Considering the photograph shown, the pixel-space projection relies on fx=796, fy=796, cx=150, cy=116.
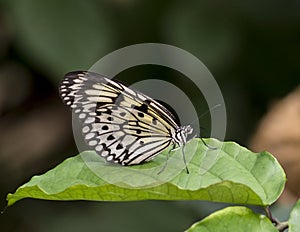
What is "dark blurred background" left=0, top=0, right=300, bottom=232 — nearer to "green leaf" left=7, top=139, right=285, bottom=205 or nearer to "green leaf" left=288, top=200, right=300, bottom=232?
"green leaf" left=7, top=139, right=285, bottom=205

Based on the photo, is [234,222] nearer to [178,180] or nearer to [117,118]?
[178,180]

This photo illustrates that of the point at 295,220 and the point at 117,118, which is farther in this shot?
the point at 117,118

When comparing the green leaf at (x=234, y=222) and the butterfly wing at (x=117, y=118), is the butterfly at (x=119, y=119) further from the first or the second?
the green leaf at (x=234, y=222)

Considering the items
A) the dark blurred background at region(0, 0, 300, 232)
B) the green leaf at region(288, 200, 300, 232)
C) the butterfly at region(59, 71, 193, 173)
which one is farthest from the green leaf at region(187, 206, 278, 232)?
the dark blurred background at region(0, 0, 300, 232)

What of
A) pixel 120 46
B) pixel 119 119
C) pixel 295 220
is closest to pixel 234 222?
pixel 295 220

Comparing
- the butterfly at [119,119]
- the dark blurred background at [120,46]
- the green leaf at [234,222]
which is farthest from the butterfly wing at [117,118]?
the dark blurred background at [120,46]

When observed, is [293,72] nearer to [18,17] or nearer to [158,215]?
[158,215]
